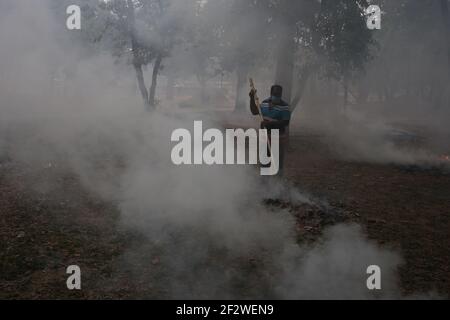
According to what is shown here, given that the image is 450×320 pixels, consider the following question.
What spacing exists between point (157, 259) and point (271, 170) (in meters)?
3.28

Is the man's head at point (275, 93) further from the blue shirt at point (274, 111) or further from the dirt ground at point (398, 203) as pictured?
the dirt ground at point (398, 203)

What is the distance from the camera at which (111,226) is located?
582cm

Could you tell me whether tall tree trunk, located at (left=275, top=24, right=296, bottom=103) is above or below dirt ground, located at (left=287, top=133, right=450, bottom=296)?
above

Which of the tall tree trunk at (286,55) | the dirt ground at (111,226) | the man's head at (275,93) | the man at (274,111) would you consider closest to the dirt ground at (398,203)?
the dirt ground at (111,226)

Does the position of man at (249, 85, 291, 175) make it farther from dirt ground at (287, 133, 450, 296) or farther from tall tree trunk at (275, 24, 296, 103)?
tall tree trunk at (275, 24, 296, 103)

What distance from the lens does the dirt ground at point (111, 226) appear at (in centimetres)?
435

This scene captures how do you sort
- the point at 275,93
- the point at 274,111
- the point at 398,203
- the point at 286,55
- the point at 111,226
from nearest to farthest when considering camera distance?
the point at 111,226
the point at 275,93
the point at 274,111
the point at 398,203
the point at 286,55

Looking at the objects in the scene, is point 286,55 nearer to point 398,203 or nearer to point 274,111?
point 274,111

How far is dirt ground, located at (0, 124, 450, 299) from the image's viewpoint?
4352 millimetres

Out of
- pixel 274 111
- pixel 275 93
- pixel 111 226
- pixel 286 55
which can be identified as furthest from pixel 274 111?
pixel 286 55

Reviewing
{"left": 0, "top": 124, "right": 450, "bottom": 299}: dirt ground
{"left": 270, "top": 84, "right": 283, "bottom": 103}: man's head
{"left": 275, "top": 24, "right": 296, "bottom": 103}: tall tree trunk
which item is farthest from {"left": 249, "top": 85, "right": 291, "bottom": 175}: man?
{"left": 275, "top": 24, "right": 296, "bottom": 103}: tall tree trunk

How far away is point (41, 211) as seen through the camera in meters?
6.28

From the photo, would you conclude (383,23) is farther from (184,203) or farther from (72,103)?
(184,203)

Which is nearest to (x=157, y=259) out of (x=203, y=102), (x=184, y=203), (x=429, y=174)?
(x=184, y=203)
